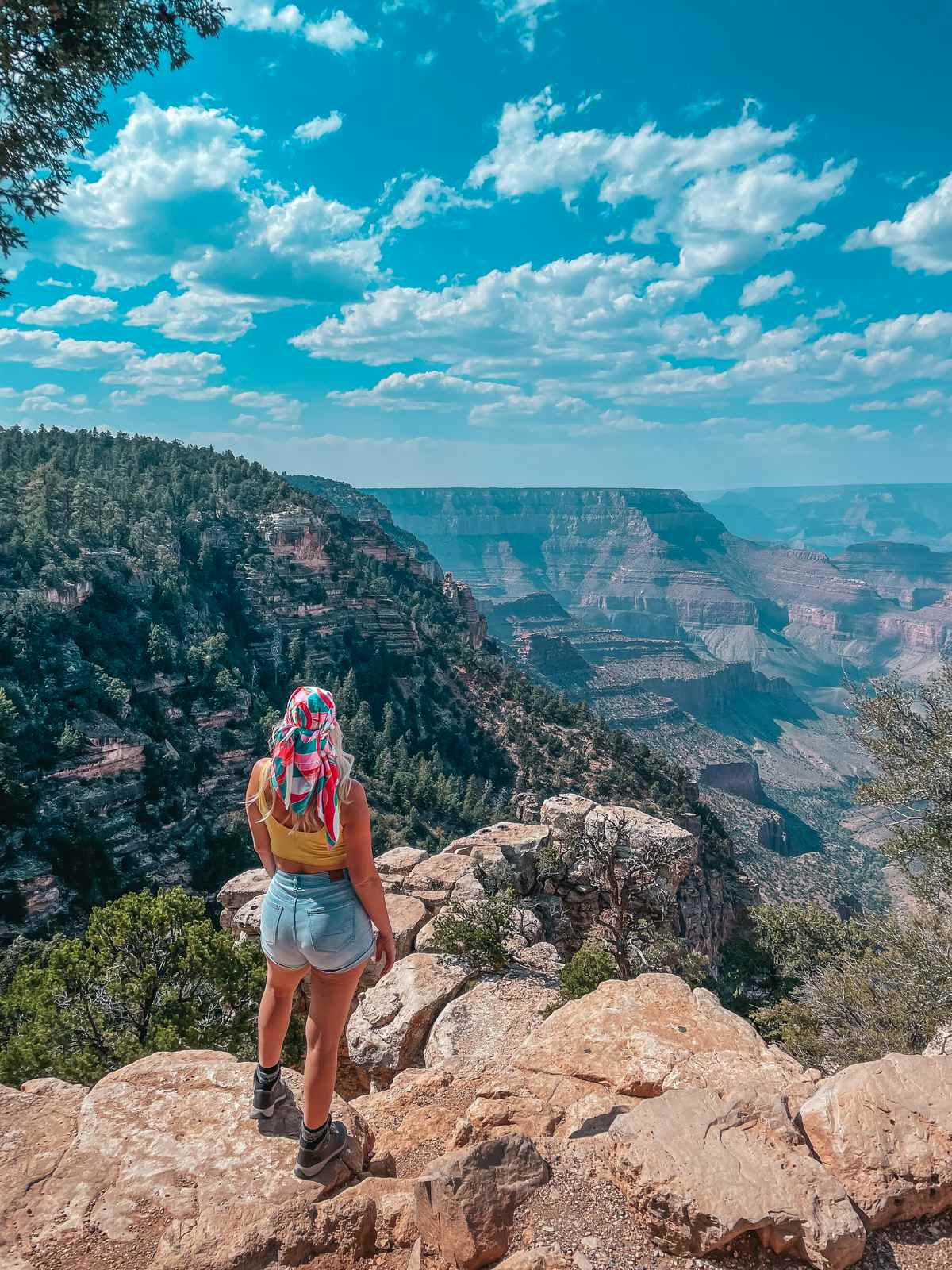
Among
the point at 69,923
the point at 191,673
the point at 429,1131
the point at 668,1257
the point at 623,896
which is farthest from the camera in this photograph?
the point at 191,673

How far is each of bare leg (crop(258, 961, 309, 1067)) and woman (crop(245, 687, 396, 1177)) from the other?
2cm

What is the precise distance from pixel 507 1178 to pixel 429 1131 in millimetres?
2151

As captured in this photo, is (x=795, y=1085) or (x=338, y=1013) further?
(x=795, y=1085)

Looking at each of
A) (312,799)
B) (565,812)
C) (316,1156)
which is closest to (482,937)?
(316,1156)

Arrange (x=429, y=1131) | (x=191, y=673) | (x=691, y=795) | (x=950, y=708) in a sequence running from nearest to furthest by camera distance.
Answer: (x=429, y=1131) < (x=950, y=708) < (x=191, y=673) < (x=691, y=795)

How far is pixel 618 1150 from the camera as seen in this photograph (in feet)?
16.0

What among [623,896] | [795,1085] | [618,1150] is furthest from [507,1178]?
[623,896]

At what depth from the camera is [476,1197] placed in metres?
4.43

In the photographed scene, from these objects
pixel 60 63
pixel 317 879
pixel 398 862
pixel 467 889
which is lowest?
pixel 398 862

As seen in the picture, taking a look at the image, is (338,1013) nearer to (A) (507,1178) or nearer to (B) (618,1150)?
(A) (507,1178)

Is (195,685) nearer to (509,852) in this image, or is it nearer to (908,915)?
(509,852)

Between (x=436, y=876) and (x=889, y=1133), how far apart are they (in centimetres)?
1451

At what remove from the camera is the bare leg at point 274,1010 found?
504 cm

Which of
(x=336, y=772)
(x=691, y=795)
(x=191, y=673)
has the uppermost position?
(x=336, y=772)
